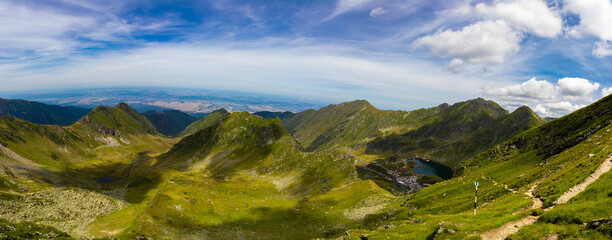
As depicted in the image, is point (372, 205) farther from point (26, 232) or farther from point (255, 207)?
point (26, 232)

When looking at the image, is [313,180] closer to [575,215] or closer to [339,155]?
[339,155]

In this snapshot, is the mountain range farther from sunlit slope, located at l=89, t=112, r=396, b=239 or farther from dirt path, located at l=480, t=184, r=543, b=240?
sunlit slope, located at l=89, t=112, r=396, b=239

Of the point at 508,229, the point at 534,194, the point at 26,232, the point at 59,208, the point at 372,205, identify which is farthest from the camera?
the point at 372,205

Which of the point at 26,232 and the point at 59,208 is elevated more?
the point at 26,232

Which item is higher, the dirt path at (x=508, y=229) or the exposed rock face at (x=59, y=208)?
the dirt path at (x=508, y=229)

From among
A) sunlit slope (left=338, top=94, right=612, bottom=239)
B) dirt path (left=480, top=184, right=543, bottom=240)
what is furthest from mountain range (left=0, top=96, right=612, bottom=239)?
sunlit slope (left=338, top=94, right=612, bottom=239)

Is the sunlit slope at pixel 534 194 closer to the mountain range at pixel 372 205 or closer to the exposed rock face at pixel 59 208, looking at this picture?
the mountain range at pixel 372 205

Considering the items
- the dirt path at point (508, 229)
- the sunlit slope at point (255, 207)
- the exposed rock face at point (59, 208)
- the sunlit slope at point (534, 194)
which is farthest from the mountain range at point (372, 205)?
the sunlit slope at point (255, 207)

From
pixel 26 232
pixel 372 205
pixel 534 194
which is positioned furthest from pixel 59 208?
pixel 534 194
